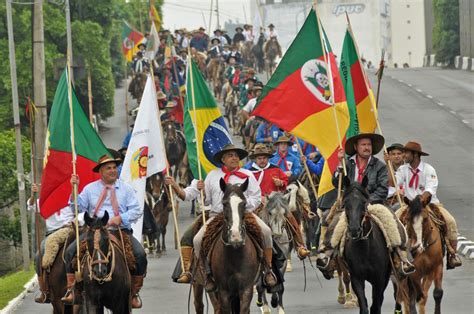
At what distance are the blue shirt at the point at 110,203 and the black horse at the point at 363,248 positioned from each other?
2.55 m

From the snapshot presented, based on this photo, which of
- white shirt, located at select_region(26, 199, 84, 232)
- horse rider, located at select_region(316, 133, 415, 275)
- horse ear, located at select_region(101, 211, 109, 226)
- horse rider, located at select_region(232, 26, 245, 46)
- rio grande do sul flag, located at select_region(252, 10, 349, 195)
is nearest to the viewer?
horse ear, located at select_region(101, 211, 109, 226)

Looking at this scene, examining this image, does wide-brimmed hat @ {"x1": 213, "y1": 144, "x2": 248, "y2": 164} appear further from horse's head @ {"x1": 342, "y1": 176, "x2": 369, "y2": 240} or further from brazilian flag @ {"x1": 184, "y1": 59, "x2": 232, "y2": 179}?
horse's head @ {"x1": 342, "y1": 176, "x2": 369, "y2": 240}

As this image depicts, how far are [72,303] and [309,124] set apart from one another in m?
4.88

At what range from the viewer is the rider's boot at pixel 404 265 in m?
18.3

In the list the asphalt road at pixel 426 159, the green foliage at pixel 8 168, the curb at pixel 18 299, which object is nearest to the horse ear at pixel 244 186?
the asphalt road at pixel 426 159

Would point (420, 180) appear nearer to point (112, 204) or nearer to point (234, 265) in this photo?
point (234, 265)

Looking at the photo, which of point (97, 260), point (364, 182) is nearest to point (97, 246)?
point (97, 260)

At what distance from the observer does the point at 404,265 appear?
18.4 m

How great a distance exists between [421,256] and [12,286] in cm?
1018

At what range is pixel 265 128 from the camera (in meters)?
31.8

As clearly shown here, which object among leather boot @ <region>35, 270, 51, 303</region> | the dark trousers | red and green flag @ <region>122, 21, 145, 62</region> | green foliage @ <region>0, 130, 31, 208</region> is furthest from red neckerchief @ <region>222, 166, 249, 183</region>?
red and green flag @ <region>122, 21, 145, 62</region>

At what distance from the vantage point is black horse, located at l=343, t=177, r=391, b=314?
57.8ft

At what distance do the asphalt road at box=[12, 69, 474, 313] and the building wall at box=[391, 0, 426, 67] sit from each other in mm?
60004

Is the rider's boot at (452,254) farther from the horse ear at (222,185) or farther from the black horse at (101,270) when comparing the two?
the black horse at (101,270)
